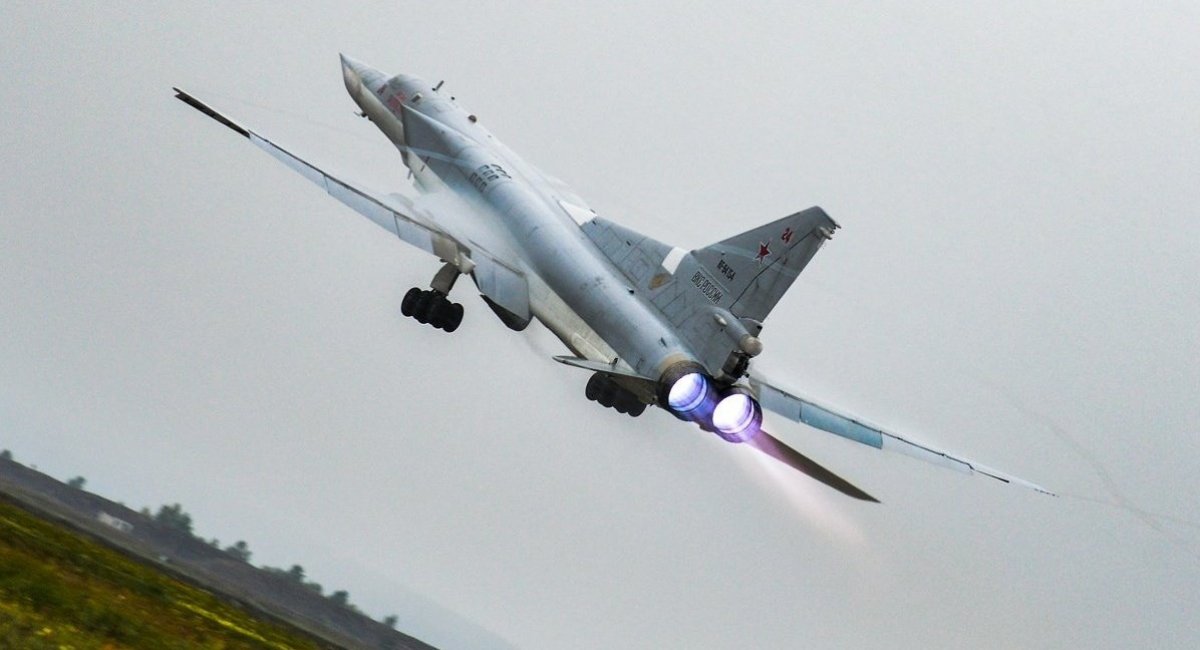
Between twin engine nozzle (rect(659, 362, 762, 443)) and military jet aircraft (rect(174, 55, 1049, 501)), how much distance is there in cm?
3

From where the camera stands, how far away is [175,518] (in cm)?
5441

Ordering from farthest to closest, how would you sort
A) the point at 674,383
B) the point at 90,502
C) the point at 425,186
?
1. the point at 90,502
2. the point at 425,186
3. the point at 674,383

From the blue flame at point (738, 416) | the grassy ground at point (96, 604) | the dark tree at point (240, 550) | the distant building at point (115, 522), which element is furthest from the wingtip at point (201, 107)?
the dark tree at point (240, 550)

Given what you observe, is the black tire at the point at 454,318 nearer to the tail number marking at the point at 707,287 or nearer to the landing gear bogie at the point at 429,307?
the landing gear bogie at the point at 429,307

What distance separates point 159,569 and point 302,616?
30.0 feet

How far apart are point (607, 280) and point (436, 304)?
5.34m

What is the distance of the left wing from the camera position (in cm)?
3375

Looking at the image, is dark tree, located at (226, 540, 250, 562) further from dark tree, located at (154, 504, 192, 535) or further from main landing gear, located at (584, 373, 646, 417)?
main landing gear, located at (584, 373, 646, 417)

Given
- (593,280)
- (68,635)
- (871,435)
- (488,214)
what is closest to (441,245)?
(488,214)

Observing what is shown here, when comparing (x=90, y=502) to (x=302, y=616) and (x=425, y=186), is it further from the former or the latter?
(x=425, y=186)

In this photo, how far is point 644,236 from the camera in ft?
112

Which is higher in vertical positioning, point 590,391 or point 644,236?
point 644,236

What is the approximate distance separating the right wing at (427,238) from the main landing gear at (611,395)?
2.34 metres

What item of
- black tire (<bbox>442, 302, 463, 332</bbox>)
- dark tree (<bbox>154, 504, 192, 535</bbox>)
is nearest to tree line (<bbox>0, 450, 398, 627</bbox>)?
dark tree (<bbox>154, 504, 192, 535</bbox>)
